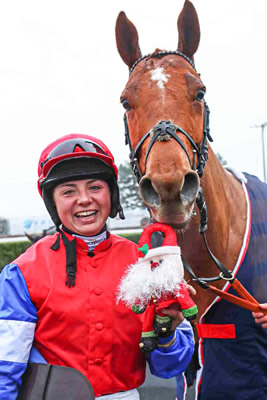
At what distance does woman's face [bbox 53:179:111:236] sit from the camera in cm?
173

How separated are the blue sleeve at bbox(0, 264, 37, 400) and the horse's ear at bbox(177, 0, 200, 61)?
169cm

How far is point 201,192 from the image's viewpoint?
6.77 ft

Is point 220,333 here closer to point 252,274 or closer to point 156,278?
point 252,274

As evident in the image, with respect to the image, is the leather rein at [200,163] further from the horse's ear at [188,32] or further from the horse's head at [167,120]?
the horse's ear at [188,32]

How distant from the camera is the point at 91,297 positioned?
5.25ft

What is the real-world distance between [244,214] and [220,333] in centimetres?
79

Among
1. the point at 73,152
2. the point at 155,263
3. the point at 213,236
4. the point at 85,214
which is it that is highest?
the point at 73,152

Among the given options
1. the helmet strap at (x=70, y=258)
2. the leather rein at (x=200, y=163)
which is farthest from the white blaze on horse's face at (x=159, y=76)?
the helmet strap at (x=70, y=258)

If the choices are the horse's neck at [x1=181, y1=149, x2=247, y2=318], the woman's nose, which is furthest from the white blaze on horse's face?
the woman's nose

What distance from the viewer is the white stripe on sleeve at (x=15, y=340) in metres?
1.40

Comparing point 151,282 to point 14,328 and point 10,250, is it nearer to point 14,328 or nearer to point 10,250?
point 14,328

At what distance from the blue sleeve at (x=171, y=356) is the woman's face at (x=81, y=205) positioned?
594 millimetres

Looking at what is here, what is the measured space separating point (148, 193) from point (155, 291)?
463 millimetres

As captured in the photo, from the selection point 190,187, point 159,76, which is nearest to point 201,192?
point 190,187
